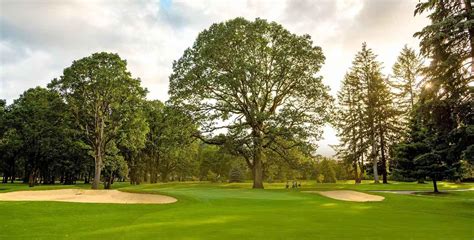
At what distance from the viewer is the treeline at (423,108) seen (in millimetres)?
19570

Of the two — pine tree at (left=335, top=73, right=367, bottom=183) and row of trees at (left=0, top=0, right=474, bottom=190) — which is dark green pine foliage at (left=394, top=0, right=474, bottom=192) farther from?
pine tree at (left=335, top=73, right=367, bottom=183)

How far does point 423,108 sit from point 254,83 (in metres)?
16.2

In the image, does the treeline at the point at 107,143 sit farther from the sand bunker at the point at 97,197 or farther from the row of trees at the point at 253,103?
the sand bunker at the point at 97,197

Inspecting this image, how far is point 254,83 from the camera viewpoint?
109 ft

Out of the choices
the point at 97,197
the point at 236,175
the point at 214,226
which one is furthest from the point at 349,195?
the point at 236,175

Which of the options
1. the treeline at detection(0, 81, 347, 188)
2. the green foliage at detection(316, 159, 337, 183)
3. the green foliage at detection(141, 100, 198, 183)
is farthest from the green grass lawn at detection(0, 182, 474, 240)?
the green foliage at detection(316, 159, 337, 183)

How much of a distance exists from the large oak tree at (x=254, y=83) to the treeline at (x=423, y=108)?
32.7 feet

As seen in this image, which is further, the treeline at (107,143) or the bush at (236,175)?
the bush at (236,175)

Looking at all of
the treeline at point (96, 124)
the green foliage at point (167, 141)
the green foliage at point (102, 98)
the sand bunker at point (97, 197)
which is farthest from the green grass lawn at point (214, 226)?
the green foliage at point (102, 98)

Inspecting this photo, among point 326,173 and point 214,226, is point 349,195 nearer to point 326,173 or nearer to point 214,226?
point 214,226

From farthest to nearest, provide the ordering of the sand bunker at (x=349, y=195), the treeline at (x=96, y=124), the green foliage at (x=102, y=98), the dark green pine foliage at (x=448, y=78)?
1. the green foliage at (x=102, y=98)
2. the treeline at (x=96, y=124)
3. the sand bunker at (x=349, y=195)
4. the dark green pine foliage at (x=448, y=78)

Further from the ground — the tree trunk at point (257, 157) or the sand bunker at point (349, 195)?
the tree trunk at point (257, 157)

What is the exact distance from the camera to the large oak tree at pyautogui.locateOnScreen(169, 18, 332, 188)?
3294 cm

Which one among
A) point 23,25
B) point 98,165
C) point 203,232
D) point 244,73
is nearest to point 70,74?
point 98,165
